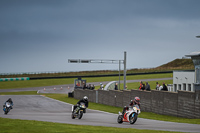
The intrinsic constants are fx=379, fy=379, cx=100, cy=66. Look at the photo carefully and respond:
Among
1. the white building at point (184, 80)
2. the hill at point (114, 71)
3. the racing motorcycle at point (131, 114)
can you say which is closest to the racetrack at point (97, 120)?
the racing motorcycle at point (131, 114)

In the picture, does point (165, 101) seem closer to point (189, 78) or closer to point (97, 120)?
point (97, 120)

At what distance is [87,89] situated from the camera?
154 feet

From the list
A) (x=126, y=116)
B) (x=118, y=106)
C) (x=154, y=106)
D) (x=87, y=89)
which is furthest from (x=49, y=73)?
(x=126, y=116)

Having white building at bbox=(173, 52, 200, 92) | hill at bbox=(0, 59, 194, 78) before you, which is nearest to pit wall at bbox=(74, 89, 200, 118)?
white building at bbox=(173, 52, 200, 92)

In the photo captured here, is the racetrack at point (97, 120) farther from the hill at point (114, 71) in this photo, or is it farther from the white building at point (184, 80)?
the hill at point (114, 71)

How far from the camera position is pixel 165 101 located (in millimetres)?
27156

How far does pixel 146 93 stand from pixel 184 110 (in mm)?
6359

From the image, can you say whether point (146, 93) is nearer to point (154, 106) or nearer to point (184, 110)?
point (154, 106)

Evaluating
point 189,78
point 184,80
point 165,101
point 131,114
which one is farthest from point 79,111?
point 184,80

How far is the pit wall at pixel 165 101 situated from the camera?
23281 millimetres

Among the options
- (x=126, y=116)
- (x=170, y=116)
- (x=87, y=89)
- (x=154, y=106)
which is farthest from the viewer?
(x=87, y=89)

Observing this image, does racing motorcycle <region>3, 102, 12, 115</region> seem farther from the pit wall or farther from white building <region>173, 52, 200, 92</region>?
white building <region>173, 52, 200, 92</region>

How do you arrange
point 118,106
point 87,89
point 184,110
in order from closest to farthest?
point 184,110
point 118,106
point 87,89

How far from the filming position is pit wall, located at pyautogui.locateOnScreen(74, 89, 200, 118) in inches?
917
